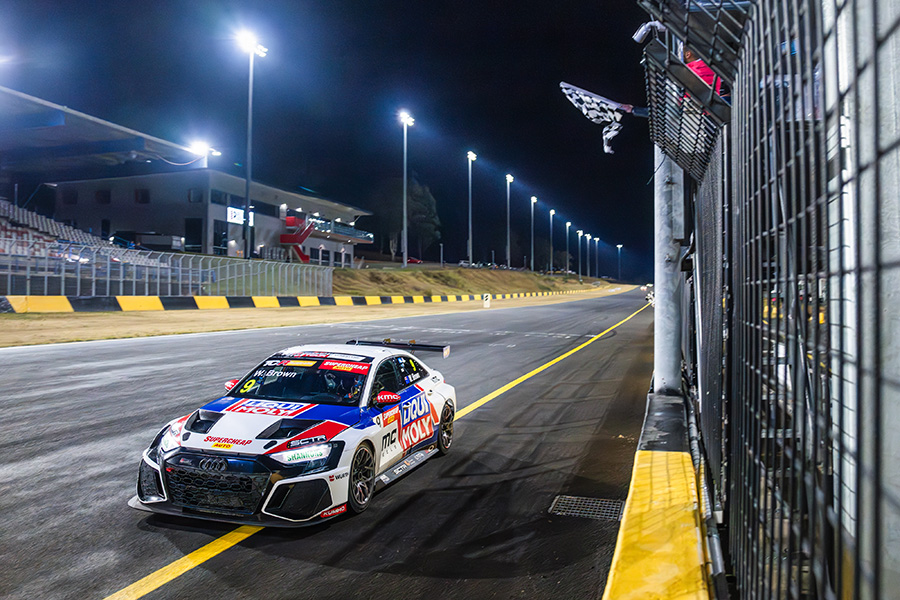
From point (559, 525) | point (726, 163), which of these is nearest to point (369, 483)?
point (559, 525)

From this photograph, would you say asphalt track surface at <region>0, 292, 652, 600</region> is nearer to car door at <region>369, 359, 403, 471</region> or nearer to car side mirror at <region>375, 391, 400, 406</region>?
car door at <region>369, 359, 403, 471</region>

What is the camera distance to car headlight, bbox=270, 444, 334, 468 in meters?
4.83

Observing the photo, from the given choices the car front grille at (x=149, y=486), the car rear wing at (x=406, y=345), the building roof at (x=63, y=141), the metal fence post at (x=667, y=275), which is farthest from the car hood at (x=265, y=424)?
the building roof at (x=63, y=141)

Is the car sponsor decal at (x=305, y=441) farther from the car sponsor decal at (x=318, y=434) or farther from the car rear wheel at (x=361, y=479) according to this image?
the car rear wheel at (x=361, y=479)

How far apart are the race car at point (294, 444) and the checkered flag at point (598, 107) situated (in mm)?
4251

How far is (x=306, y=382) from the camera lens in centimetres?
625

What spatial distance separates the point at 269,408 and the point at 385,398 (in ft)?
3.22

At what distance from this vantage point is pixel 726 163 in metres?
3.23

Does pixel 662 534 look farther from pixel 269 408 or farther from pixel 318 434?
pixel 269 408

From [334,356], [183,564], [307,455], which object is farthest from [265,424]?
[334,356]

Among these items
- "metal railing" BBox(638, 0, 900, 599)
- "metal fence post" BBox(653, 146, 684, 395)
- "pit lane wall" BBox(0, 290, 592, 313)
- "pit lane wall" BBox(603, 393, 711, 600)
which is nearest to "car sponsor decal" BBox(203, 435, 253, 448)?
"pit lane wall" BBox(603, 393, 711, 600)

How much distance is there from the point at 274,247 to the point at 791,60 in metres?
64.6

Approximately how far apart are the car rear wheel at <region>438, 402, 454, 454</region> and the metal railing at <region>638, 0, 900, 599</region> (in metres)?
4.22

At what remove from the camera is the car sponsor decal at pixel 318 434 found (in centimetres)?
491
